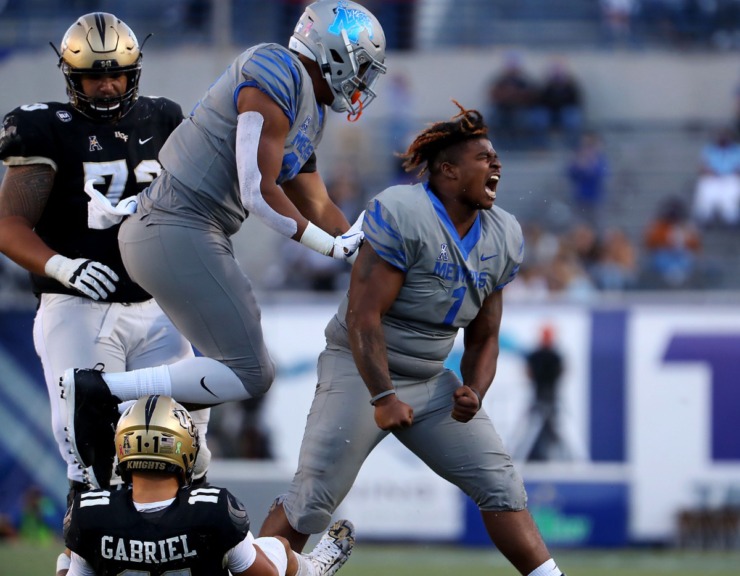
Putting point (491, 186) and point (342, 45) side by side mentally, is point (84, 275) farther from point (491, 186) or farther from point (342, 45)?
point (491, 186)

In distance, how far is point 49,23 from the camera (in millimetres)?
12539

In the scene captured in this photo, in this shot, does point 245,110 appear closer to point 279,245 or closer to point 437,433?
point 437,433

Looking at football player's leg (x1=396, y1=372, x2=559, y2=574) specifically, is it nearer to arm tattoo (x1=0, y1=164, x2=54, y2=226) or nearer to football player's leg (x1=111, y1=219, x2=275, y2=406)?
football player's leg (x1=111, y1=219, x2=275, y2=406)

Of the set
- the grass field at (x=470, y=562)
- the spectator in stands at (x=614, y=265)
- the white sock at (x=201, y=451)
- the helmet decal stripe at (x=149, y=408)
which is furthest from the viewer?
the spectator in stands at (x=614, y=265)

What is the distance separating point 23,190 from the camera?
520 cm

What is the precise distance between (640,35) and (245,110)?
1001cm

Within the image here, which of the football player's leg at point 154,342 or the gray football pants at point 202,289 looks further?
the football player's leg at point 154,342

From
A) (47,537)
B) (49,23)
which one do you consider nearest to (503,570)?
(47,537)

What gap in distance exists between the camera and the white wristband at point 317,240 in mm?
4812

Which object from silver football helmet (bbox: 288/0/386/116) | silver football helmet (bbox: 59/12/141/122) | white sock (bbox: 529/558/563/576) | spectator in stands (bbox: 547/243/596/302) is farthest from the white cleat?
spectator in stands (bbox: 547/243/596/302)

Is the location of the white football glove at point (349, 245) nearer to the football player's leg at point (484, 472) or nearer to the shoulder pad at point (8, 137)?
the football player's leg at point (484, 472)

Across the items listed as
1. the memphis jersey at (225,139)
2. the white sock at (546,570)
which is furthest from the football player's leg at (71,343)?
the white sock at (546,570)

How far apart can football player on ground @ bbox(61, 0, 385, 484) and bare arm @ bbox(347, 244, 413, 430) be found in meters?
0.10

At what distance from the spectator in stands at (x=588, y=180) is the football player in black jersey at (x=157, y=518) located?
8465 millimetres
